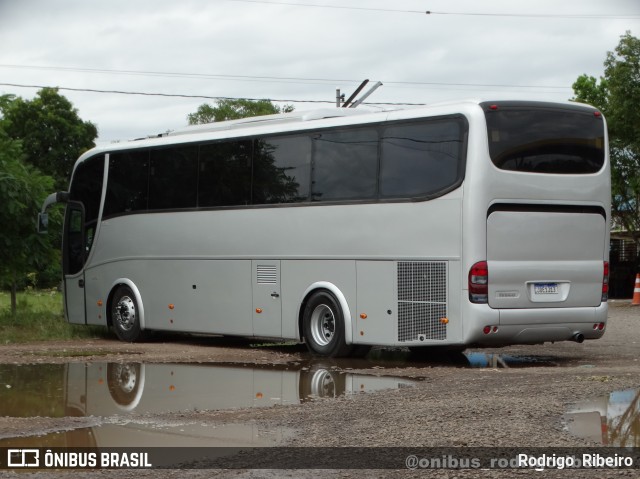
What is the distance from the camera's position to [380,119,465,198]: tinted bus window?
50.4 ft

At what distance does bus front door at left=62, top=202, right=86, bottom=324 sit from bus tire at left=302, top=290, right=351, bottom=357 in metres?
6.13

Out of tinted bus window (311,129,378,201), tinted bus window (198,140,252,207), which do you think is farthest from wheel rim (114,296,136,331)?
tinted bus window (311,129,378,201)

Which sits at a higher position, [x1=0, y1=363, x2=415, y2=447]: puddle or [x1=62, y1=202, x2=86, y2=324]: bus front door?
[x1=62, y1=202, x2=86, y2=324]: bus front door

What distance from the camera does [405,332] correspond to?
16.0m

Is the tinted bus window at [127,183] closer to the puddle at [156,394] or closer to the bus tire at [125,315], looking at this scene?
the bus tire at [125,315]

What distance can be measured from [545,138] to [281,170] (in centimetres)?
430

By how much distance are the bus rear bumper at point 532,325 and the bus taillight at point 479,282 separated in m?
0.11

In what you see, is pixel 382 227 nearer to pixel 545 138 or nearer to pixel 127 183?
pixel 545 138

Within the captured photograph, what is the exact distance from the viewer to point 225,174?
1906cm

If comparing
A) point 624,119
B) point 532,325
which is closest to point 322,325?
point 532,325

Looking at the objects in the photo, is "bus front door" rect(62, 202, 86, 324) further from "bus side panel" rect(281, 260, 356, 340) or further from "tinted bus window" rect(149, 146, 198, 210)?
"bus side panel" rect(281, 260, 356, 340)

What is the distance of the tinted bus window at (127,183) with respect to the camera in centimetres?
2075

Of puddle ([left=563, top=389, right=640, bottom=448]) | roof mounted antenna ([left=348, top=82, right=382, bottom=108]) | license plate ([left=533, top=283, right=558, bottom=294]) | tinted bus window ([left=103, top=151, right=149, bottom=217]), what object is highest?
roof mounted antenna ([left=348, top=82, right=382, bottom=108])

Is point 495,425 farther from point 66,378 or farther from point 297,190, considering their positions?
point 297,190
